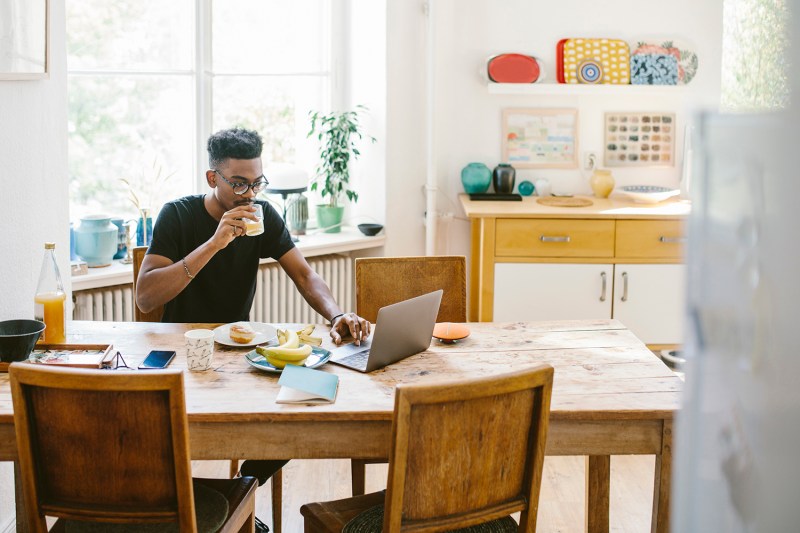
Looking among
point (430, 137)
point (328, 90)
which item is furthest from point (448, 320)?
point (328, 90)

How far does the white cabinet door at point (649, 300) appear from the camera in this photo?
13.3 ft

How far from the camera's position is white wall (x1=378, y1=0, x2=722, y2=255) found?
430cm

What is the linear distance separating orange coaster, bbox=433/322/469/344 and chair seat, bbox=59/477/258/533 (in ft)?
2.06

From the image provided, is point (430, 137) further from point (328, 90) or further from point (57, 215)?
point (57, 215)

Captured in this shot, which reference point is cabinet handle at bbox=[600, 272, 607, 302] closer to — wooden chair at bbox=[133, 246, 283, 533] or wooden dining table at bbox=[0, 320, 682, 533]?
wooden dining table at bbox=[0, 320, 682, 533]

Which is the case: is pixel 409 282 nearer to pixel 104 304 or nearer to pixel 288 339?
pixel 288 339

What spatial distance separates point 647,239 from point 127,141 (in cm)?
240

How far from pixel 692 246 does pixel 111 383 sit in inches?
51.7

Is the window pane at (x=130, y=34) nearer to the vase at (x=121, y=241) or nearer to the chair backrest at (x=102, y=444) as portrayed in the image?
the vase at (x=121, y=241)

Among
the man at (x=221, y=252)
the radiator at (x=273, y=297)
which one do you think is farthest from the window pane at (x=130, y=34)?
the man at (x=221, y=252)

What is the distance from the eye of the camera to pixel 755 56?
48 cm

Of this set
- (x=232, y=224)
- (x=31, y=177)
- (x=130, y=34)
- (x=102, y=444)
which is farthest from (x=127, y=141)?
(x=102, y=444)

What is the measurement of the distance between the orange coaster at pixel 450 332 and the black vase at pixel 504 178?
1.95 m

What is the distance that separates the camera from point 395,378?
6.86 ft
